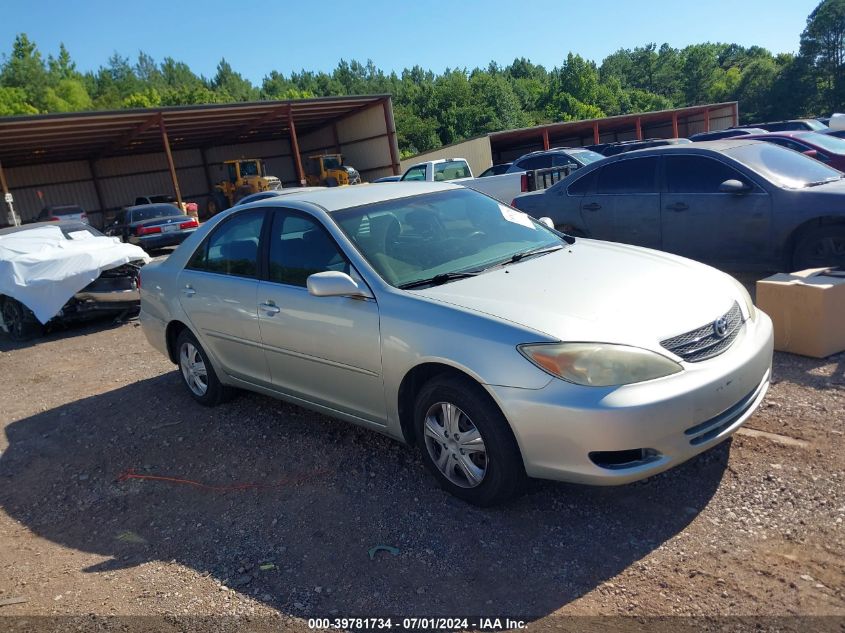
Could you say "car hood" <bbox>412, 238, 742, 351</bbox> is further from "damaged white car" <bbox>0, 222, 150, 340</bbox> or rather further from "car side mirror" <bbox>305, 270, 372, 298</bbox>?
"damaged white car" <bbox>0, 222, 150, 340</bbox>

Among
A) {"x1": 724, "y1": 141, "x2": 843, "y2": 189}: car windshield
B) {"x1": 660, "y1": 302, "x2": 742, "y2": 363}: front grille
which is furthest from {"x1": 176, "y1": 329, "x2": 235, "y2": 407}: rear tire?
{"x1": 724, "y1": 141, "x2": 843, "y2": 189}: car windshield

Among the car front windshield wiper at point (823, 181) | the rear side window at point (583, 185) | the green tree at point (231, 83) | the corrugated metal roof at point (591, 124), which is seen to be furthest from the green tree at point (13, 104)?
the car front windshield wiper at point (823, 181)

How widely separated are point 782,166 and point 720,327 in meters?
4.38

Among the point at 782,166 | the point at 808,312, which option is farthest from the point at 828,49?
the point at 808,312

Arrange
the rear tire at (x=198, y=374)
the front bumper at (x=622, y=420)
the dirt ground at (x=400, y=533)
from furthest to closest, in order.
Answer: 1. the rear tire at (x=198, y=374)
2. the front bumper at (x=622, y=420)
3. the dirt ground at (x=400, y=533)

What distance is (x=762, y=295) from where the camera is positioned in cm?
517

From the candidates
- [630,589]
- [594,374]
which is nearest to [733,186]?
[594,374]

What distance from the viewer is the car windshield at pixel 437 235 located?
3873 millimetres

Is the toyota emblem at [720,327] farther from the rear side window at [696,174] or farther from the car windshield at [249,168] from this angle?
the car windshield at [249,168]

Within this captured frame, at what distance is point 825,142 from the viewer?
39.7 feet

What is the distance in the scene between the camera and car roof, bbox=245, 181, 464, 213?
4297 millimetres

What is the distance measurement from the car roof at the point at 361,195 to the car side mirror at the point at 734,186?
10.4 ft

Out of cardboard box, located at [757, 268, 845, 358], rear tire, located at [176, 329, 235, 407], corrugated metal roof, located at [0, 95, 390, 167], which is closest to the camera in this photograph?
cardboard box, located at [757, 268, 845, 358]

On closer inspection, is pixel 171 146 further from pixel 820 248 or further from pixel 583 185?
pixel 820 248
